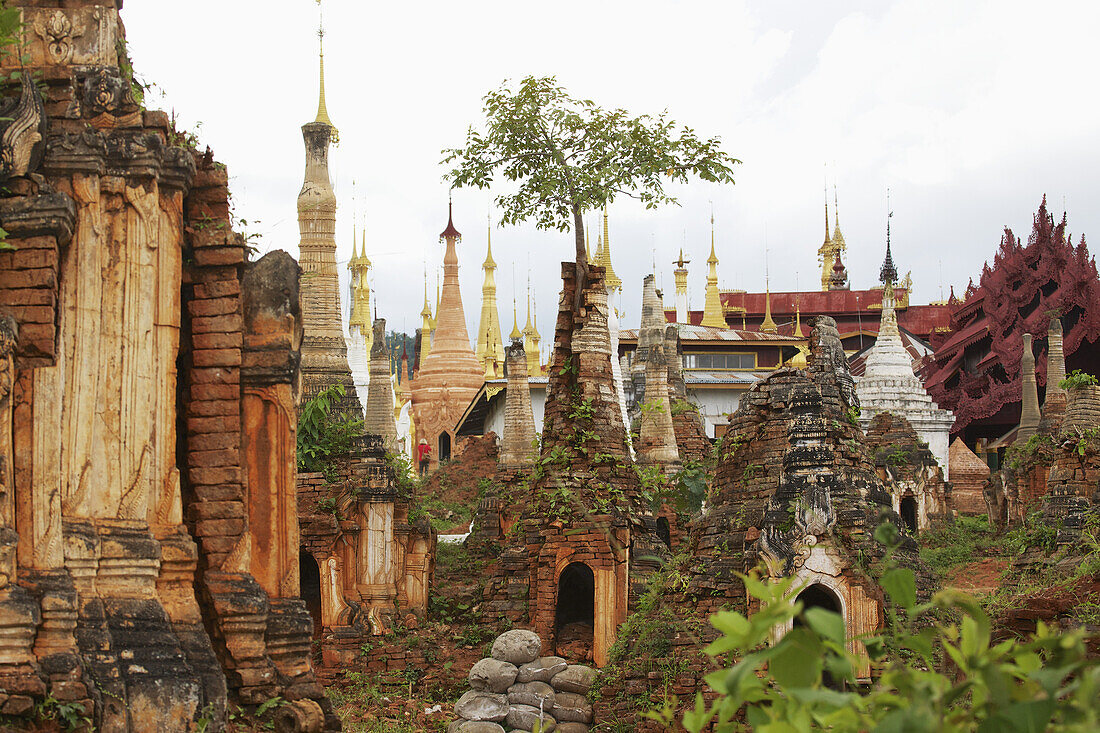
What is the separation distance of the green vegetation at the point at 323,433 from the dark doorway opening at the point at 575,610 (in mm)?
4020

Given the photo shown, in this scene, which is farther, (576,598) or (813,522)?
(576,598)

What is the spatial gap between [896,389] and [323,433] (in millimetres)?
18769

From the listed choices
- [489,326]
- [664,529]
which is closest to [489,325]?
[489,326]

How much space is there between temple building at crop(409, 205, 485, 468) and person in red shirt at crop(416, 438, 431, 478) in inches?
21.4

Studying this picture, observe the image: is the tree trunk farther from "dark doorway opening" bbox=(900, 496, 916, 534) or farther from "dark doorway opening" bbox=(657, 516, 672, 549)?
"dark doorway opening" bbox=(900, 496, 916, 534)

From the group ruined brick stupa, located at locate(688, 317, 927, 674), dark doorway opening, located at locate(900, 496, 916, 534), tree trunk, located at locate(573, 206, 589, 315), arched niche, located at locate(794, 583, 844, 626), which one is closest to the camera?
ruined brick stupa, located at locate(688, 317, 927, 674)

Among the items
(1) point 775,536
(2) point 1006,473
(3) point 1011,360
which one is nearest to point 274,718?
(1) point 775,536

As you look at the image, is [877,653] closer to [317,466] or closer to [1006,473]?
[317,466]

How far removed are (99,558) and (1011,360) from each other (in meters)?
35.5

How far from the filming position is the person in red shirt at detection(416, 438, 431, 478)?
41.1 meters

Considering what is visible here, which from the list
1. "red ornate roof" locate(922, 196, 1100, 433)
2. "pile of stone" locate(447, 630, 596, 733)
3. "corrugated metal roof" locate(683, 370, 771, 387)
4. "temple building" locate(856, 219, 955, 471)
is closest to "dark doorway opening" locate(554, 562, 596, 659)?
"pile of stone" locate(447, 630, 596, 733)

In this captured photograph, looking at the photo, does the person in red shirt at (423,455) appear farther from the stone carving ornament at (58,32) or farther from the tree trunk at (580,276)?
the stone carving ornament at (58,32)

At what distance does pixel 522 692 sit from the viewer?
51.3 feet

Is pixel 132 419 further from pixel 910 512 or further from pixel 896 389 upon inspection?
pixel 896 389
